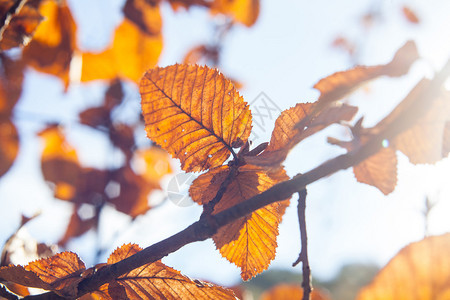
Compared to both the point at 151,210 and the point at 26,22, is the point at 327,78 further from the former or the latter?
the point at 151,210

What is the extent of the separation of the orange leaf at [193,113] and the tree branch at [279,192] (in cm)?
11

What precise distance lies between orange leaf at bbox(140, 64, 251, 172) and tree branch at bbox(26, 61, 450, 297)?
105 mm

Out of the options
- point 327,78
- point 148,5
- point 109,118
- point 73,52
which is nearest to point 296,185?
point 327,78

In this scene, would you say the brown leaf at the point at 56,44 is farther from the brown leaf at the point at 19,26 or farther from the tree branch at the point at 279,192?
the tree branch at the point at 279,192

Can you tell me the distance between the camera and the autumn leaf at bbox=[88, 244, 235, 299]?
1.23 ft

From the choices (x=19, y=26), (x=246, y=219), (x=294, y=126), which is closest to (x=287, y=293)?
(x=246, y=219)

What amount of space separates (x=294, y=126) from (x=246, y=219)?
0.14 meters

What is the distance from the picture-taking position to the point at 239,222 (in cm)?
39

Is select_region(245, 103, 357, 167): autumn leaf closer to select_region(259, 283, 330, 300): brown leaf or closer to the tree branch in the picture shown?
the tree branch

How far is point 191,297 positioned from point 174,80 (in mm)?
239

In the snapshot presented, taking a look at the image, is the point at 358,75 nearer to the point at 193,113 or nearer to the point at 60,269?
the point at 193,113

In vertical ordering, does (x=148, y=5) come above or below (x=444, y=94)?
above

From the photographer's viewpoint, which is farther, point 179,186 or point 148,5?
point 148,5

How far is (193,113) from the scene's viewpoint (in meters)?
0.37
